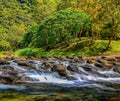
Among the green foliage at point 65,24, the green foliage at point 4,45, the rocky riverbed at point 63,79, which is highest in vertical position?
the rocky riverbed at point 63,79

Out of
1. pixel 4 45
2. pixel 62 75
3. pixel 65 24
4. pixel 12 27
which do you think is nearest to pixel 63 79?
pixel 62 75

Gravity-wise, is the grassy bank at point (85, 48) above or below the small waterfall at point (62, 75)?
below

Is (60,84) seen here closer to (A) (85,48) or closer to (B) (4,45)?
(A) (85,48)

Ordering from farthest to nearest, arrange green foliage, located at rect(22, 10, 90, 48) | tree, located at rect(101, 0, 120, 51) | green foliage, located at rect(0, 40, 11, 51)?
1. green foliage, located at rect(0, 40, 11, 51)
2. green foliage, located at rect(22, 10, 90, 48)
3. tree, located at rect(101, 0, 120, 51)

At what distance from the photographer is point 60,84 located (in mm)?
23547

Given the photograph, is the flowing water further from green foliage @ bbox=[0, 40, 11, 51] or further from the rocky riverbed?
green foliage @ bbox=[0, 40, 11, 51]

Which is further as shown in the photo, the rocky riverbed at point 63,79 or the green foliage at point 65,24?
the green foliage at point 65,24

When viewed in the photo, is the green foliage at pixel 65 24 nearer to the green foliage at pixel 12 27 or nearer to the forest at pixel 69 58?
the forest at pixel 69 58

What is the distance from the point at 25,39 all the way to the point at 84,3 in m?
31.0

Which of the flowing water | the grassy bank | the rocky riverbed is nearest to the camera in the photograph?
the flowing water

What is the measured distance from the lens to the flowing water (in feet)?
55.9

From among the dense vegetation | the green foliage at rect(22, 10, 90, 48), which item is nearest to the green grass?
the dense vegetation

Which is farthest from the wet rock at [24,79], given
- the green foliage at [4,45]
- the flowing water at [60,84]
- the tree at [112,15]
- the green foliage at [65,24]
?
the green foliage at [4,45]

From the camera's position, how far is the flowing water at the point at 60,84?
55.9 feet
